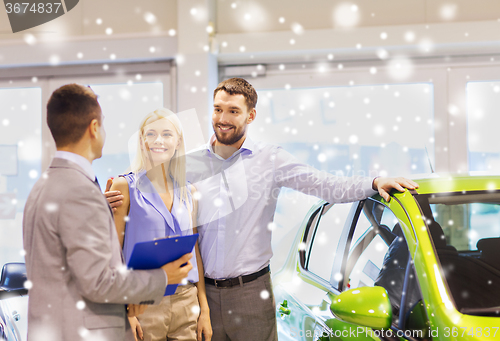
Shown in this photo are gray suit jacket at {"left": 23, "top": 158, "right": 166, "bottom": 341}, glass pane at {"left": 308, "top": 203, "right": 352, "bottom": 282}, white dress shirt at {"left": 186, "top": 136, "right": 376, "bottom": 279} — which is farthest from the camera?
glass pane at {"left": 308, "top": 203, "right": 352, "bottom": 282}

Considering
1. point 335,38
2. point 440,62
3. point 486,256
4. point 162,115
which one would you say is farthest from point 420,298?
point 440,62

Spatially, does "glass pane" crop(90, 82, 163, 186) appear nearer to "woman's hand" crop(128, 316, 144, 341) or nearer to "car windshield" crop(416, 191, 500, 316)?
"woman's hand" crop(128, 316, 144, 341)

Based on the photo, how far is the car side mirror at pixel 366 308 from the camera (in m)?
1.20

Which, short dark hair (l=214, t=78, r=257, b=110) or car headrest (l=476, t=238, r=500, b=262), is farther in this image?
short dark hair (l=214, t=78, r=257, b=110)

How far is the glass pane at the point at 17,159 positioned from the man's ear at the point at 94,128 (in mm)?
3568

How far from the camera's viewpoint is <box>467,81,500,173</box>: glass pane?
12.6 feet

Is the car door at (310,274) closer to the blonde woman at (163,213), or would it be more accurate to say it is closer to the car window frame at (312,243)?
the car window frame at (312,243)

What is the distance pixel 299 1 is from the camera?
388 centimetres

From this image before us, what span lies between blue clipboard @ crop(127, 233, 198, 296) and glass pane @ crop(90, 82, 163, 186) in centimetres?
314

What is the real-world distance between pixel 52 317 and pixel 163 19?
350cm

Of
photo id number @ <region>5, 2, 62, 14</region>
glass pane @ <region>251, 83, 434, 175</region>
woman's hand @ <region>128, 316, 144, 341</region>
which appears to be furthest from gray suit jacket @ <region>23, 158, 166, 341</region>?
photo id number @ <region>5, 2, 62, 14</region>

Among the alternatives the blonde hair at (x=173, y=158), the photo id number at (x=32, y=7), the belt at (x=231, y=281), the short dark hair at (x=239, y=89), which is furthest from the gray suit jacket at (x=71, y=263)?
the photo id number at (x=32, y=7)

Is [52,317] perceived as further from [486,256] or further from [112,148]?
[112,148]

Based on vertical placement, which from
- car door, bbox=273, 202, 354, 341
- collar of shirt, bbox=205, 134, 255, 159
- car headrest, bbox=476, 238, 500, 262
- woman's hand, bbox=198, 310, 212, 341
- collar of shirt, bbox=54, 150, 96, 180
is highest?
collar of shirt, bbox=205, 134, 255, 159
